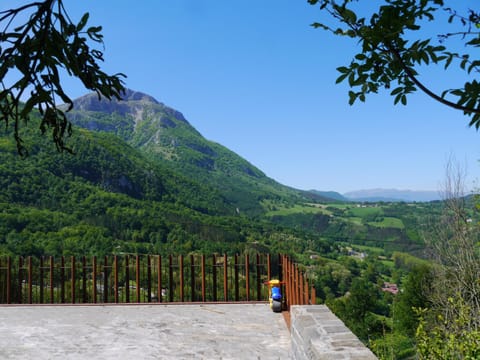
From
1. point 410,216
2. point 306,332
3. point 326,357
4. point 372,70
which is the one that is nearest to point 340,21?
point 372,70

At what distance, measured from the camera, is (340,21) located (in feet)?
7.34

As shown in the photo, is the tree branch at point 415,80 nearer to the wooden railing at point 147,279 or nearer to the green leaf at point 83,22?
the green leaf at point 83,22

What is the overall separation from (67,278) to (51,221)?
38169 millimetres

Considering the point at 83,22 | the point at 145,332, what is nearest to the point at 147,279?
the point at 145,332

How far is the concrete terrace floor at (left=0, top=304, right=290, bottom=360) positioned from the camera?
→ 20.9 ft

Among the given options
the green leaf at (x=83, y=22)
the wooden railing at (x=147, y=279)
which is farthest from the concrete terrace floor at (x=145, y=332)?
the green leaf at (x=83, y=22)

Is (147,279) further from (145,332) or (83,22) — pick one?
(83,22)

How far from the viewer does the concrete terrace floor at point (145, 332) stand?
6371 millimetres

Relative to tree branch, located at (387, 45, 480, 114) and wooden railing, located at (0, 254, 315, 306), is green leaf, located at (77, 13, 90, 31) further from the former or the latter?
wooden railing, located at (0, 254, 315, 306)

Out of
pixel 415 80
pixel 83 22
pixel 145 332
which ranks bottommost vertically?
pixel 145 332

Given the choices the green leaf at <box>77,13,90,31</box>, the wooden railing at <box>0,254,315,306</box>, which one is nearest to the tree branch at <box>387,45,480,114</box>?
the green leaf at <box>77,13,90,31</box>

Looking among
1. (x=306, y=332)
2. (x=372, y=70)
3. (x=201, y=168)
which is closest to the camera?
(x=372, y=70)

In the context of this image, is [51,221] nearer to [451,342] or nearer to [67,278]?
[67,278]

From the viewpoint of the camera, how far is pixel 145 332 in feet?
24.5
